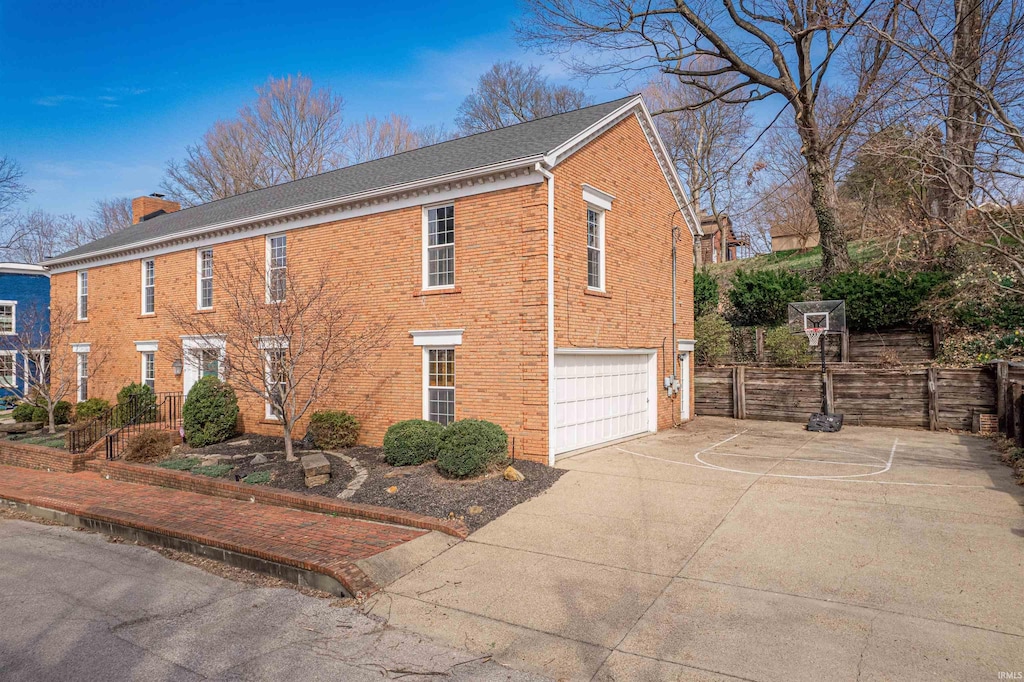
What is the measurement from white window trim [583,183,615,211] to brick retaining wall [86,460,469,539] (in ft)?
25.2

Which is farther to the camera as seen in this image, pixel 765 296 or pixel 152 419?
pixel 765 296

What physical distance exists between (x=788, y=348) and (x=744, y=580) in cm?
1466

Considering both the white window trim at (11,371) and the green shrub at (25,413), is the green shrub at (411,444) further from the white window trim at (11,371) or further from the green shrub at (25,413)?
the green shrub at (25,413)

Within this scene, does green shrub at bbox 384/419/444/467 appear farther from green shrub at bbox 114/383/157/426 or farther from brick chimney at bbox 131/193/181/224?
brick chimney at bbox 131/193/181/224

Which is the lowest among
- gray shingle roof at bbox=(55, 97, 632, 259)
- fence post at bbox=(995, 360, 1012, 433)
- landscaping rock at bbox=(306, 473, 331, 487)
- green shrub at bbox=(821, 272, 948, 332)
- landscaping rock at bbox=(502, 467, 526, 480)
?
landscaping rock at bbox=(306, 473, 331, 487)

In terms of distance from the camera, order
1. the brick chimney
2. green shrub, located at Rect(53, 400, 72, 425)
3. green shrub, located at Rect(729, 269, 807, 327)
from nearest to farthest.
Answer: green shrub, located at Rect(53, 400, 72, 425), green shrub, located at Rect(729, 269, 807, 327), the brick chimney

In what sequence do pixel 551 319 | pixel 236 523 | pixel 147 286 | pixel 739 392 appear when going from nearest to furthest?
pixel 236 523 < pixel 551 319 < pixel 739 392 < pixel 147 286

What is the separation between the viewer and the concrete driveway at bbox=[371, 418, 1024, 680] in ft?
16.0

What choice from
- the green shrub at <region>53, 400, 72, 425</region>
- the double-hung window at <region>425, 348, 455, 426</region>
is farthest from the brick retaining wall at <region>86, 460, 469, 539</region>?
the green shrub at <region>53, 400, 72, 425</region>

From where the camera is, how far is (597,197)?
43.8 feet

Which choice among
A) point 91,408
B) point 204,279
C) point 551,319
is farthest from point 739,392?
point 91,408

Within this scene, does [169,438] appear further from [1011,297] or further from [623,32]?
[1011,297]

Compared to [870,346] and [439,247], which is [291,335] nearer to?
[439,247]

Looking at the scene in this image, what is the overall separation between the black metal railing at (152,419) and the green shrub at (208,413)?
1.36m
